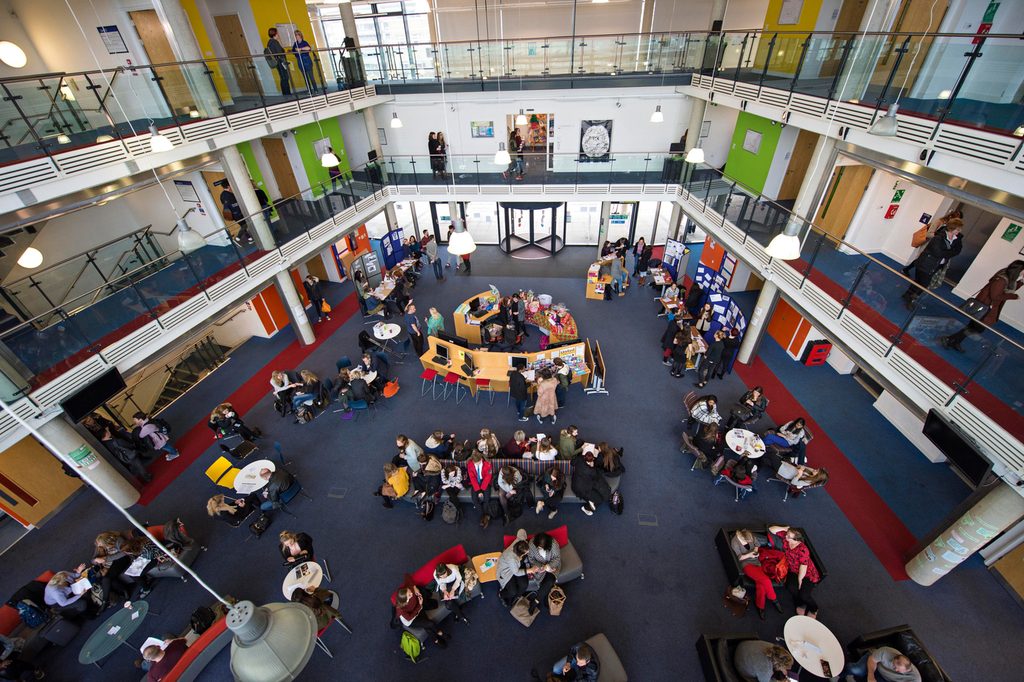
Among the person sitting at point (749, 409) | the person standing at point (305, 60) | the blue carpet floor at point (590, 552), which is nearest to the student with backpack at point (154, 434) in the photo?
the blue carpet floor at point (590, 552)

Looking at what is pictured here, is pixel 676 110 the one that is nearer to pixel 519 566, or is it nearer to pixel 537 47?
pixel 537 47

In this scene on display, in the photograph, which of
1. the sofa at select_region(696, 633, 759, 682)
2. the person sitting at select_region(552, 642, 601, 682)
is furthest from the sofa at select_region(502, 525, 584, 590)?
the sofa at select_region(696, 633, 759, 682)

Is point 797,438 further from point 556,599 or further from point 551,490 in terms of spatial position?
point 556,599

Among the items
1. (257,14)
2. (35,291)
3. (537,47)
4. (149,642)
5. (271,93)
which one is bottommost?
(149,642)

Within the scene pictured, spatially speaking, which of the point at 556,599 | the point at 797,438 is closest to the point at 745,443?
the point at 797,438

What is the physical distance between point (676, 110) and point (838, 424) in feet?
35.1

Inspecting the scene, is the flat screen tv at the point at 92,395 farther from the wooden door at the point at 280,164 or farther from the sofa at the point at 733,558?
the sofa at the point at 733,558

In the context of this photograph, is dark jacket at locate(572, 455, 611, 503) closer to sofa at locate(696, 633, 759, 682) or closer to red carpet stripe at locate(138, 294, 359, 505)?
sofa at locate(696, 633, 759, 682)

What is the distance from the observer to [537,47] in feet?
42.6

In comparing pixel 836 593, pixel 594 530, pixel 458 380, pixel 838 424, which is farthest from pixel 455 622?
pixel 838 424

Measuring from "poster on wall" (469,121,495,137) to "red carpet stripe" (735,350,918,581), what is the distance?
40.3 ft

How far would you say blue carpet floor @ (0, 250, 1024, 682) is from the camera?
19.9 feet

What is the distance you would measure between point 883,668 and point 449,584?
18.6ft

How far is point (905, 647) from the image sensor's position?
541 centimetres
